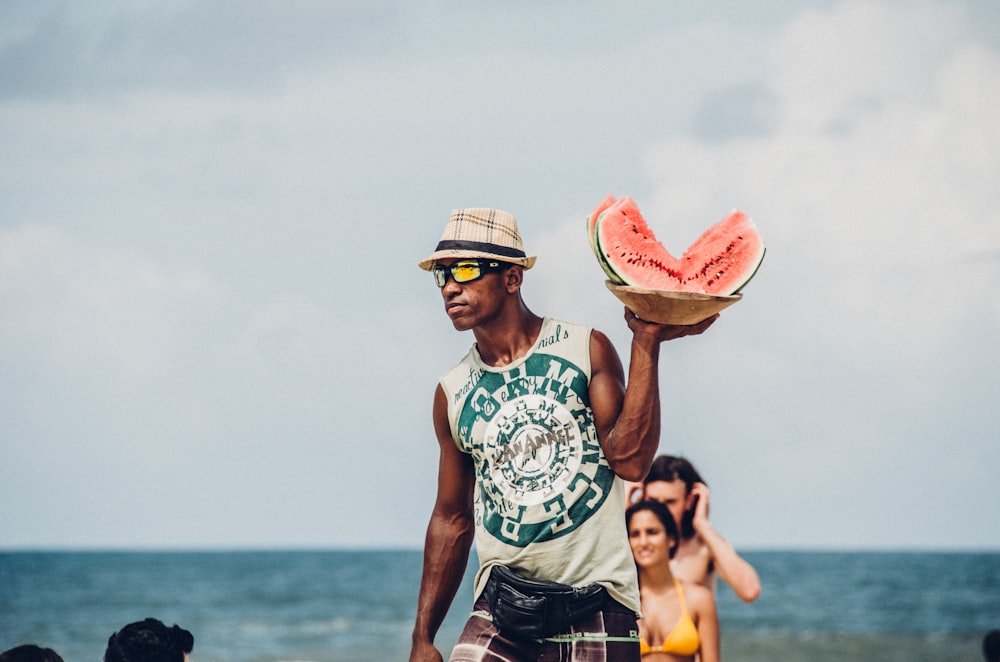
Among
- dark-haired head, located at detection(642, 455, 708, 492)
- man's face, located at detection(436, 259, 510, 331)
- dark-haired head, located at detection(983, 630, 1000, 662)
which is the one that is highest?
man's face, located at detection(436, 259, 510, 331)

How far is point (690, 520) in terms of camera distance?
22.5 ft

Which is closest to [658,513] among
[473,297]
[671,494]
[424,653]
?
[671,494]

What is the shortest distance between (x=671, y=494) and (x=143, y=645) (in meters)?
3.13

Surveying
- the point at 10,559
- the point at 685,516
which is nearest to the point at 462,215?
the point at 685,516

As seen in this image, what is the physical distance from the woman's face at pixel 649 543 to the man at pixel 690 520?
1.02ft

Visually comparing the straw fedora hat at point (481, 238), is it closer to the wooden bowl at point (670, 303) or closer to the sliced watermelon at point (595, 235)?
the sliced watermelon at point (595, 235)

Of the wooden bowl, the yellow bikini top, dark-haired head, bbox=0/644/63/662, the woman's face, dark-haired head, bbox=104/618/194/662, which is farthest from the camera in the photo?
the woman's face

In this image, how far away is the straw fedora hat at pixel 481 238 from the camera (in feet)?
13.8

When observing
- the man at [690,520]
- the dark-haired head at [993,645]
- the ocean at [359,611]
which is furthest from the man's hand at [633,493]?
the ocean at [359,611]

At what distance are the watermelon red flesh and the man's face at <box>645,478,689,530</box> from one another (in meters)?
2.97

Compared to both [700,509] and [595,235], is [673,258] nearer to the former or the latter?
[595,235]

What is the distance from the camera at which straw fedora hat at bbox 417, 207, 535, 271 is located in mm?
4203

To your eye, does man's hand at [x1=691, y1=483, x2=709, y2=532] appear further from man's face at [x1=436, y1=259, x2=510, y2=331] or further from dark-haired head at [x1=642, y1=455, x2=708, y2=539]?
man's face at [x1=436, y1=259, x2=510, y2=331]

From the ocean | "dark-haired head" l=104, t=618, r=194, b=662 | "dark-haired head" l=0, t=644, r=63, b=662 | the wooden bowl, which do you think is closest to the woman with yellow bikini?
"dark-haired head" l=104, t=618, r=194, b=662
